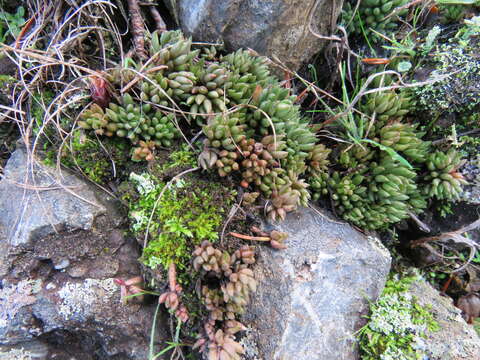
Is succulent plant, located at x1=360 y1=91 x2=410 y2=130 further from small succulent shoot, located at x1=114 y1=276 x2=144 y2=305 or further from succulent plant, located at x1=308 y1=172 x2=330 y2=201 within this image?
small succulent shoot, located at x1=114 y1=276 x2=144 y2=305

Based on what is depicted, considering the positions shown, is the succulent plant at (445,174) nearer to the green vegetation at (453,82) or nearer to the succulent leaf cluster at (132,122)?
the green vegetation at (453,82)

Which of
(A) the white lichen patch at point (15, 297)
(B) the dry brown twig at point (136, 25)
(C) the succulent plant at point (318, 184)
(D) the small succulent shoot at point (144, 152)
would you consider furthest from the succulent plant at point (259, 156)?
(A) the white lichen patch at point (15, 297)

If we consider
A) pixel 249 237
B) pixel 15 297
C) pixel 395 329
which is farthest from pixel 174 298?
pixel 395 329

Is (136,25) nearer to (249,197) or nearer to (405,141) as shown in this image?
(249,197)

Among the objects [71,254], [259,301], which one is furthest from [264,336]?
[71,254]

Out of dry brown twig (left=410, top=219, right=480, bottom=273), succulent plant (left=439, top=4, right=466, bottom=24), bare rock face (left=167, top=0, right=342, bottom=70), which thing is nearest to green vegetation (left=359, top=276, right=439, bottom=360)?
dry brown twig (left=410, top=219, right=480, bottom=273)

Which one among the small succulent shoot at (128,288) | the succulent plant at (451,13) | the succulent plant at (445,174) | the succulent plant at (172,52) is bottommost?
the small succulent shoot at (128,288)
